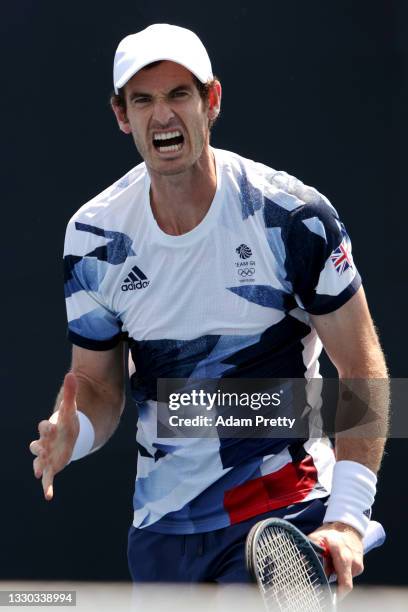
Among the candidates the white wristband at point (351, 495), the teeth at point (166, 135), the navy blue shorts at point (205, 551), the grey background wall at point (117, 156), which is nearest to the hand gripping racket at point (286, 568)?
the white wristband at point (351, 495)

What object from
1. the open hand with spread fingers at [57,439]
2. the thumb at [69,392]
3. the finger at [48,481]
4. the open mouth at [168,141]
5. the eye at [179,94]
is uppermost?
the eye at [179,94]

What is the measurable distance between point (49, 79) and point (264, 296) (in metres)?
1.70

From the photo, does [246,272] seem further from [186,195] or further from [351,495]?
[351,495]

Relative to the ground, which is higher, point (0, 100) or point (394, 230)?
point (0, 100)

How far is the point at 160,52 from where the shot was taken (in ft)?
11.6

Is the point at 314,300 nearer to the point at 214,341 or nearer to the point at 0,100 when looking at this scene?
the point at 214,341

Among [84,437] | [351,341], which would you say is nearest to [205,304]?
[351,341]

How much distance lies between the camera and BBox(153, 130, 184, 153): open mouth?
3512 millimetres

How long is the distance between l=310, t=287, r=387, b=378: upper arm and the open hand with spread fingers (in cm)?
64

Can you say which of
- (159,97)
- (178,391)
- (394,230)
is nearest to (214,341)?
(178,391)

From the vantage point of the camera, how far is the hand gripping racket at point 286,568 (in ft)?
9.61

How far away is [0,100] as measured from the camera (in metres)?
4.95

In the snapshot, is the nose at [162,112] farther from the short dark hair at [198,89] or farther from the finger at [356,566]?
the finger at [356,566]

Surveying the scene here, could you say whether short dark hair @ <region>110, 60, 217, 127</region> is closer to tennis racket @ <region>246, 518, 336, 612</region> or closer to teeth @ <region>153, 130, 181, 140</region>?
teeth @ <region>153, 130, 181, 140</region>
